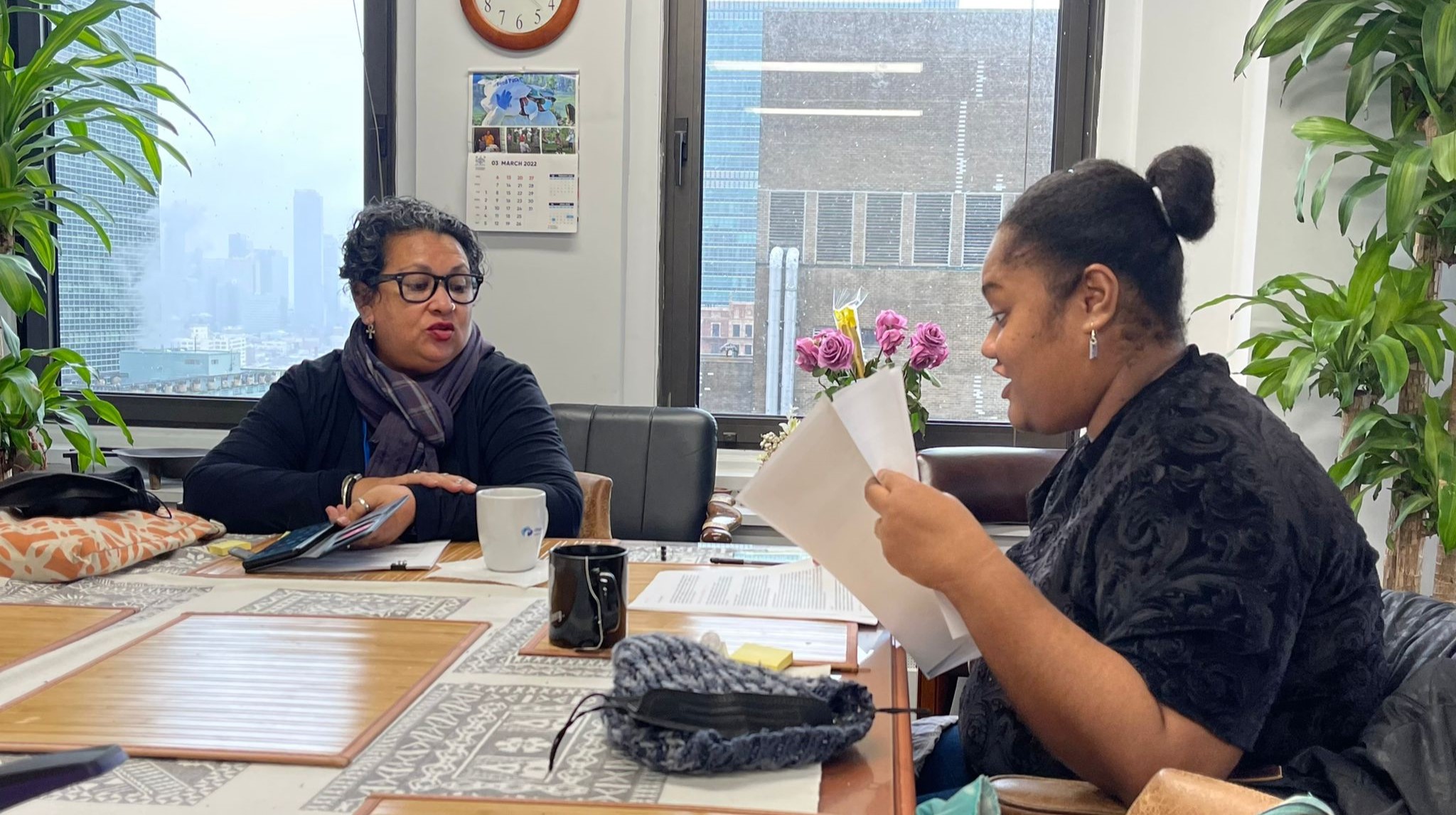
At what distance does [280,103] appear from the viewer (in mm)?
3248

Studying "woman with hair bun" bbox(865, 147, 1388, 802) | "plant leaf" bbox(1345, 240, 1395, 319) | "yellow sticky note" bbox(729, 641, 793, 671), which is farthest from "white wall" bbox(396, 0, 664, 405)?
"yellow sticky note" bbox(729, 641, 793, 671)

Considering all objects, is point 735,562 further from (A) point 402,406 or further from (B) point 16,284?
(B) point 16,284

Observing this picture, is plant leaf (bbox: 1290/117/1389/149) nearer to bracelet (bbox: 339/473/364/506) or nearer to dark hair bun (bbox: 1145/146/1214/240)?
dark hair bun (bbox: 1145/146/1214/240)

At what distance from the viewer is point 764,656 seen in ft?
3.24

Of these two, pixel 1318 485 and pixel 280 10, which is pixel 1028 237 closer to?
pixel 1318 485

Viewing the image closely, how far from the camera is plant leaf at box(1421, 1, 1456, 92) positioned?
207cm

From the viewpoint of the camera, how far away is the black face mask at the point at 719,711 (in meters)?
0.78

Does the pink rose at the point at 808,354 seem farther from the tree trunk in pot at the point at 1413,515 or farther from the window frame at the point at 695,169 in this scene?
the tree trunk in pot at the point at 1413,515

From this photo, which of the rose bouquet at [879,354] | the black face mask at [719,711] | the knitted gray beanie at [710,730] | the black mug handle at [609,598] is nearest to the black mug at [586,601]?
the black mug handle at [609,598]

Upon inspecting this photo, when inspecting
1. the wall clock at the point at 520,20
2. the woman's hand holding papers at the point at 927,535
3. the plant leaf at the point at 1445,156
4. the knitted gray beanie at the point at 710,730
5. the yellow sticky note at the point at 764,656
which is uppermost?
the wall clock at the point at 520,20

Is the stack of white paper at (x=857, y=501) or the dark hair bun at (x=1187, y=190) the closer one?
the stack of white paper at (x=857, y=501)

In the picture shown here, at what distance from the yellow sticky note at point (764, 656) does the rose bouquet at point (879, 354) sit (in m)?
1.54

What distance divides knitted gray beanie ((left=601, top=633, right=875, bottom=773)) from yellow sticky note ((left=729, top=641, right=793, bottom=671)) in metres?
0.06

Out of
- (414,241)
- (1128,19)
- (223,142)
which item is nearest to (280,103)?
(223,142)
